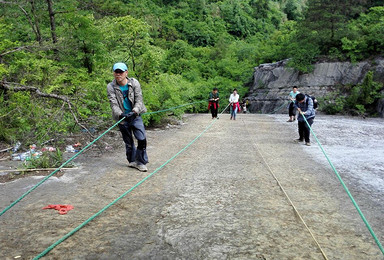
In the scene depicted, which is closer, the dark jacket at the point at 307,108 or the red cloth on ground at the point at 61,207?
the red cloth on ground at the point at 61,207

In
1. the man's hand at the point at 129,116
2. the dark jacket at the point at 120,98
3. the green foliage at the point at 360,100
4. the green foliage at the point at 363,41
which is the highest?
the green foliage at the point at 363,41

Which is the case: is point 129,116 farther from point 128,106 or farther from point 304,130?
point 304,130

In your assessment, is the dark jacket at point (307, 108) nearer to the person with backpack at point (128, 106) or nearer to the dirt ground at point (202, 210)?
the dirt ground at point (202, 210)

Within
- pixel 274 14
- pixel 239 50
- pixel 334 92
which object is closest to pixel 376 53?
pixel 334 92

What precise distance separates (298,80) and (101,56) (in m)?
19.0

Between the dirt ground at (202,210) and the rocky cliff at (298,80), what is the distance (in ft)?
58.2

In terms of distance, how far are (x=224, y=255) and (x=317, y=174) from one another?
11.7 feet

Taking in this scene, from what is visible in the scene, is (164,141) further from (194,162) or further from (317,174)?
(317,174)

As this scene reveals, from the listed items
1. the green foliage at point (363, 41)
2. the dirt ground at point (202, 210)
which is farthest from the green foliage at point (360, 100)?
the dirt ground at point (202, 210)

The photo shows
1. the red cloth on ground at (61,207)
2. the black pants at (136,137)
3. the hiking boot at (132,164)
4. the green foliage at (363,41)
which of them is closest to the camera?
the red cloth on ground at (61,207)

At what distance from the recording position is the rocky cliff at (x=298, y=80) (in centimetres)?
2214

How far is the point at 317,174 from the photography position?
5.46 meters

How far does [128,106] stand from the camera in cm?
539

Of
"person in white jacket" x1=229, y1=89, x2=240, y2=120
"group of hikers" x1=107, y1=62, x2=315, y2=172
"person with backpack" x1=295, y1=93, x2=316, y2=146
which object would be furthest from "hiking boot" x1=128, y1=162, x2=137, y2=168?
"person in white jacket" x1=229, y1=89, x2=240, y2=120
